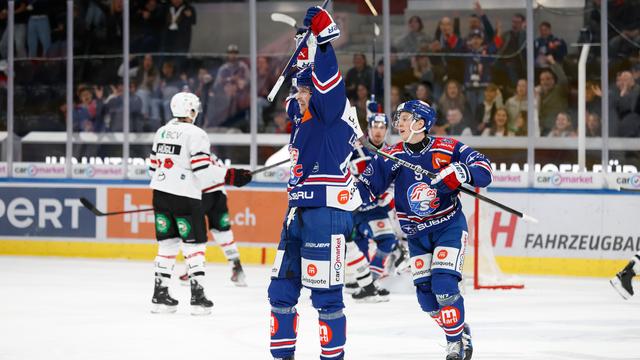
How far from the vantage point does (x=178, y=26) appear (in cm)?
1339

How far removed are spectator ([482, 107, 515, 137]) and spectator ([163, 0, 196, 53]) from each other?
10.9 ft

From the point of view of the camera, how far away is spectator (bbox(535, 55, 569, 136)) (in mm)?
11938

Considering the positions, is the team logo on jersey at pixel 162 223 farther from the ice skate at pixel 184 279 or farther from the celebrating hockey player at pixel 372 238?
the ice skate at pixel 184 279

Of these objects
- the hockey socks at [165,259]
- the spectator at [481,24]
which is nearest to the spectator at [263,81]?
the spectator at [481,24]

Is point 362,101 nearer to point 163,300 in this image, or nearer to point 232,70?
point 232,70

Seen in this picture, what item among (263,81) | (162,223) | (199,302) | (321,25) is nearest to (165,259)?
(162,223)

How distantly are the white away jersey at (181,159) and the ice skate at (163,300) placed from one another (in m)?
0.67

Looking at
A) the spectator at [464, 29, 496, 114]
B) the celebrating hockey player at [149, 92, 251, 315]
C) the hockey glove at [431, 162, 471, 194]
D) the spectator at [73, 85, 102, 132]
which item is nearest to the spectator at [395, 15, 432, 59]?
the spectator at [464, 29, 496, 114]

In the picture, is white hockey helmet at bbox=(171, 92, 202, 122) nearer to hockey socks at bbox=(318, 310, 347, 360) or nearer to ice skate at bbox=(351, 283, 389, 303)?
ice skate at bbox=(351, 283, 389, 303)

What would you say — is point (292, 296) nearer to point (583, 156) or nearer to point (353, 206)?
point (353, 206)

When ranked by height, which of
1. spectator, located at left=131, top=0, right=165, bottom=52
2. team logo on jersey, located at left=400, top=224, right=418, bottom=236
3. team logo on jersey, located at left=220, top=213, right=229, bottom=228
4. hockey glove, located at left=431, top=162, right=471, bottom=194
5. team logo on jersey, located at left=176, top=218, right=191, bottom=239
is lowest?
team logo on jersey, located at left=220, top=213, right=229, bottom=228

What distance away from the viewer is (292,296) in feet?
19.5

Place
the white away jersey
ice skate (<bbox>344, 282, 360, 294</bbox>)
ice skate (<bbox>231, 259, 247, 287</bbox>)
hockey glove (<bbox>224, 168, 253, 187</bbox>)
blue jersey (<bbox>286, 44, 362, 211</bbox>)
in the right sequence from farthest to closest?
1. ice skate (<bbox>231, 259, 247, 287</bbox>)
2. ice skate (<bbox>344, 282, 360, 294</bbox>)
3. the white away jersey
4. hockey glove (<bbox>224, 168, 253, 187</bbox>)
5. blue jersey (<bbox>286, 44, 362, 211</bbox>)

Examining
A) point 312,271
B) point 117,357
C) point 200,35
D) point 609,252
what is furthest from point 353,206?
point 200,35
